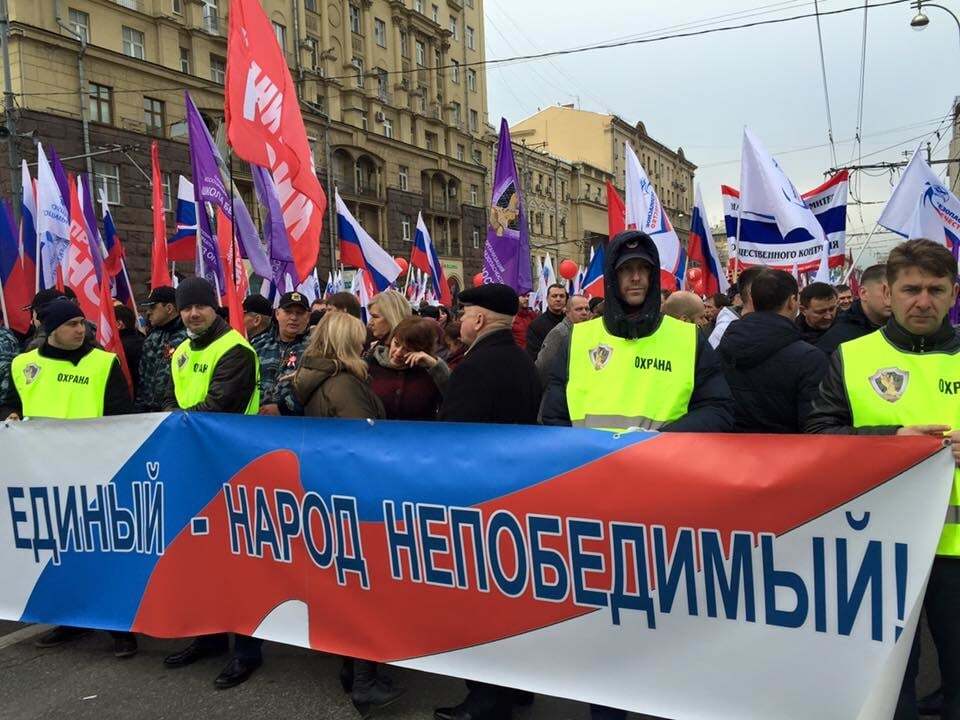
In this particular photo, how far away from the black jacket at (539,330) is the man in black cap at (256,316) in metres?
2.76

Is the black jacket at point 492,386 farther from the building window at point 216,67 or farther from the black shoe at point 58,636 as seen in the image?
the building window at point 216,67

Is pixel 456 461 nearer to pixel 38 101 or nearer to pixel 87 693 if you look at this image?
pixel 87 693

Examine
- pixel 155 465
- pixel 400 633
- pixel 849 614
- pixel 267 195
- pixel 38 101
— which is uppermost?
pixel 38 101

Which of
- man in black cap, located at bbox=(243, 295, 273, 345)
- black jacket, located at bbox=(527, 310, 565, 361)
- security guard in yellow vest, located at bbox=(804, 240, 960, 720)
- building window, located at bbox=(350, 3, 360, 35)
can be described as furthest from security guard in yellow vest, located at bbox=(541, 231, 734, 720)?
building window, located at bbox=(350, 3, 360, 35)

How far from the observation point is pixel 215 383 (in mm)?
4020

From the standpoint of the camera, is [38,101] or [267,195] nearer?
[267,195]

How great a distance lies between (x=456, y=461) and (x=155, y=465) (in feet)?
5.52

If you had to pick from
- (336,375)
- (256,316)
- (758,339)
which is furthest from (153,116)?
(758,339)

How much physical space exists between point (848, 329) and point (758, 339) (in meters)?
1.15

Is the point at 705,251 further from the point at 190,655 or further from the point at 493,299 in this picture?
the point at 190,655

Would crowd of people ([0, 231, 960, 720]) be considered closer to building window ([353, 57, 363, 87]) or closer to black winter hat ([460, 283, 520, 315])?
black winter hat ([460, 283, 520, 315])

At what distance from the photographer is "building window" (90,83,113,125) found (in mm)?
24875

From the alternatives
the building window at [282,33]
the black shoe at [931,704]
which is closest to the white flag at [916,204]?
the black shoe at [931,704]

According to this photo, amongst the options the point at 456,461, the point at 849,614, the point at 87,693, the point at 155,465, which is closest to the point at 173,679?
the point at 87,693
